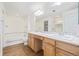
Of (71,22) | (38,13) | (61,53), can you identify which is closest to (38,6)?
(38,13)

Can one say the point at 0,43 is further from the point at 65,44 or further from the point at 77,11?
the point at 77,11

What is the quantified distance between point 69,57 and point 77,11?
1.04 m

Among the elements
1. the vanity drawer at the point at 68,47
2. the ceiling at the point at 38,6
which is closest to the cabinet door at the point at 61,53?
the vanity drawer at the point at 68,47

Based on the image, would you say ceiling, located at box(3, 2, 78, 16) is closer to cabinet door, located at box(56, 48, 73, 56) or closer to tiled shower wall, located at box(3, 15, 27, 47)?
tiled shower wall, located at box(3, 15, 27, 47)

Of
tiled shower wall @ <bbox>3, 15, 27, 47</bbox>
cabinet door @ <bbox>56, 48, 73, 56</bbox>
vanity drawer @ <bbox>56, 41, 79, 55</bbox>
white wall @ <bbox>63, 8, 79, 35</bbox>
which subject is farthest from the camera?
tiled shower wall @ <bbox>3, 15, 27, 47</bbox>

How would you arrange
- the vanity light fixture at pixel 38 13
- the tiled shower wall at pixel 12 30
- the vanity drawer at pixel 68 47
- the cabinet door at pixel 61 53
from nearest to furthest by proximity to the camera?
the vanity drawer at pixel 68 47, the cabinet door at pixel 61 53, the tiled shower wall at pixel 12 30, the vanity light fixture at pixel 38 13

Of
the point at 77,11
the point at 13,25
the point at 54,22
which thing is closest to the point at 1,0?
the point at 13,25

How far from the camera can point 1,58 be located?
1.63 metres

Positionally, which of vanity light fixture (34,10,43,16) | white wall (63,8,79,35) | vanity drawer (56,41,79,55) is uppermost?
vanity light fixture (34,10,43,16)

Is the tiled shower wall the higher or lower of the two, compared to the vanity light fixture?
lower

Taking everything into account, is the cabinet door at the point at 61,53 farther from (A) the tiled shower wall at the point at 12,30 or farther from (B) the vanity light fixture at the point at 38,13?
(B) the vanity light fixture at the point at 38,13

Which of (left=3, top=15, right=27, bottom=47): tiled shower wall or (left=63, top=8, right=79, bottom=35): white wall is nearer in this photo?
(left=63, top=8, right=79, bottom=35): white wall

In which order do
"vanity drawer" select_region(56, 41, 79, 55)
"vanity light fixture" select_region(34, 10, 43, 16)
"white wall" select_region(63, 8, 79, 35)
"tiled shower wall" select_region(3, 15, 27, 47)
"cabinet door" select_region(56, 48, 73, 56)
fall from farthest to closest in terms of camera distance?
1. "vanity light fixture" select_region(34, 10, 43, 16)
2. "tiled shower wall" select_region(3, 15, 27, 47)
3. "white wall" select_region(63, 8, 79, 35)
4. "cabinet door" select_region(56, 48, 73, 56)
5. "vanity drawer" select_region(56, 41, 79, 55)

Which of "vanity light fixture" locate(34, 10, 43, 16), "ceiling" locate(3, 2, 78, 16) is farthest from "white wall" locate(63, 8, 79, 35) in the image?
"vanity light fixture" locate(34, 10, 43, 16)
